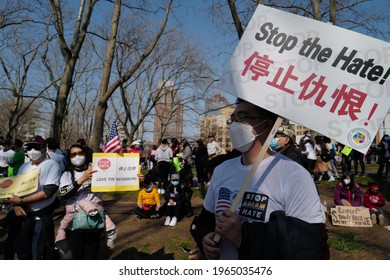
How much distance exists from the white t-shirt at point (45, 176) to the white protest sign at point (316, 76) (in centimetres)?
260

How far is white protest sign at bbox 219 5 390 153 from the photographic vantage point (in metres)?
1.72

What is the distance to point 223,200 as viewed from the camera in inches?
74.5

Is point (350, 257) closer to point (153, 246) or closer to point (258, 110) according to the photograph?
point (153, 246)

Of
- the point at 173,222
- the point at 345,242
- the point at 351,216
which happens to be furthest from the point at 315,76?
the point at 351,216

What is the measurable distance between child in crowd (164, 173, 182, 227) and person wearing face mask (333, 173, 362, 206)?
3.58 meters

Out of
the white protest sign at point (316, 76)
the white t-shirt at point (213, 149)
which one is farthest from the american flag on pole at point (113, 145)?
the white t-shirt at point (213, 149)

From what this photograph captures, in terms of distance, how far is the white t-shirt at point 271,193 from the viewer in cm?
162

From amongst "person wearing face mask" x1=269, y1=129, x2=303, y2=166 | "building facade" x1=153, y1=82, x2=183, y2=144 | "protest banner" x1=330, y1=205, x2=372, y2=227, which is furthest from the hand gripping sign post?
"building facade" x1=153, y1=82, x2=183, y2=144

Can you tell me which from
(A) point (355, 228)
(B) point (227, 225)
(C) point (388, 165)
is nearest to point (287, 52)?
(B) point (227, 225)

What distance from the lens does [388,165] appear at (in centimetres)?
1278

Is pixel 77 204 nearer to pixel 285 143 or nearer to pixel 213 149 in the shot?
pixel 285 143

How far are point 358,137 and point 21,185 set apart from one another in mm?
3401

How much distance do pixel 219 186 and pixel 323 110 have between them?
72 centimetres

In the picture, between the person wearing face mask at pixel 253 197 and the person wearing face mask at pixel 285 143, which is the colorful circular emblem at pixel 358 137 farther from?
the person wearing face mask at pixel 285 143
